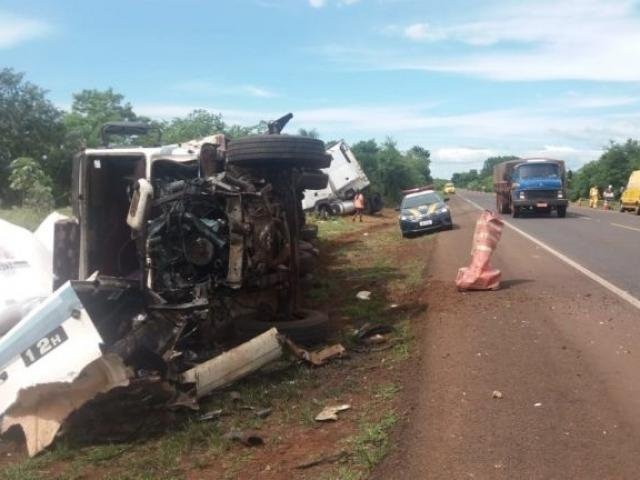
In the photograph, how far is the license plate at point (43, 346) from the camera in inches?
189

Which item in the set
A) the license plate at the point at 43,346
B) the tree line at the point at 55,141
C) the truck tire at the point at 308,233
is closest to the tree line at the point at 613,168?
the tree line at the point at 55,141

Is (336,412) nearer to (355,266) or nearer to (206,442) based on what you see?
(206,442)

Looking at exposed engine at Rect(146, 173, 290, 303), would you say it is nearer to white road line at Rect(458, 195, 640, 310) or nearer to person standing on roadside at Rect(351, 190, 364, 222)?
white road line at Rect(458, 195, 640, 310)

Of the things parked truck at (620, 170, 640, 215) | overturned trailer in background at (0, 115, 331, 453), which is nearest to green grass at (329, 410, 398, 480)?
overturned trailer in background at (0, 115, 331, 453)

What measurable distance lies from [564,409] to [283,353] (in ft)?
8.72

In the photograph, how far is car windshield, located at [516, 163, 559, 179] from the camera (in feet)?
95.5

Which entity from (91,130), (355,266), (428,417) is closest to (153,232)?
(428,417)

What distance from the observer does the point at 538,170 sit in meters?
29.4

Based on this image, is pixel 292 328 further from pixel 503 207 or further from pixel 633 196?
pixel 633 196

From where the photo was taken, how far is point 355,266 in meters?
14.2

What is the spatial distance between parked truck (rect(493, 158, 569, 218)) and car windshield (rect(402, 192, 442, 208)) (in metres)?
6.87

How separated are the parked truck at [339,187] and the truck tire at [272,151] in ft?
81.3

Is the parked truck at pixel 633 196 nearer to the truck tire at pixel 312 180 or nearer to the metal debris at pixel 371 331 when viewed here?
the truck tire at pixel 312 180

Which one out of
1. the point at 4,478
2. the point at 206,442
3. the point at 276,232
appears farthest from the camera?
the point at 276,232
